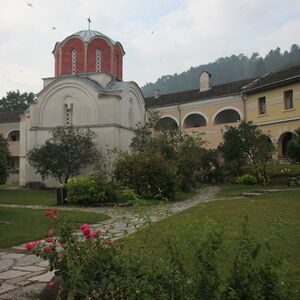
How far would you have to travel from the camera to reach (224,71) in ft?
240

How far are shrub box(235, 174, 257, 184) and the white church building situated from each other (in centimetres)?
676

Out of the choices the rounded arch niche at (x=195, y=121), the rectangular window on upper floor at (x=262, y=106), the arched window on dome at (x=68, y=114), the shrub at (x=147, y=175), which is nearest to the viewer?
the shrub at (x=147, y=175)

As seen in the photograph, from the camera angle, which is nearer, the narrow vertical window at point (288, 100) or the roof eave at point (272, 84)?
the roof eave at point (272, 84)

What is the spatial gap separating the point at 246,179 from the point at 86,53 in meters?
11.8

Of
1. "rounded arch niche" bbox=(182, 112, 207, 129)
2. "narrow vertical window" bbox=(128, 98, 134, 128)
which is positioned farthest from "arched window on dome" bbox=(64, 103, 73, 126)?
"rounded arch niche" bbox=(182, 112, 207, 129)

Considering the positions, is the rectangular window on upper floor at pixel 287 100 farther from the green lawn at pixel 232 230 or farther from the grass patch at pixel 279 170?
the green lawn at pixel 232 230

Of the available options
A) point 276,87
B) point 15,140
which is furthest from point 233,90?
point 15,140

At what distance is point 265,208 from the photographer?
916 centimetres

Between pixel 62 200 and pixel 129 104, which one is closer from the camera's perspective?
pixel 62 200

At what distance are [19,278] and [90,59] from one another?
18.2 meters

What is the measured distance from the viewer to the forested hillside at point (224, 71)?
64312mm

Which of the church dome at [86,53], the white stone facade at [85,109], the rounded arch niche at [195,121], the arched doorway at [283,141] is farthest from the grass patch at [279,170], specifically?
the rounded arch niche at [195,121]

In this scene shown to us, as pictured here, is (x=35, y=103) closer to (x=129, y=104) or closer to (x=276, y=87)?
(x=129, y=104)

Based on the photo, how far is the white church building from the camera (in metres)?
19.5
